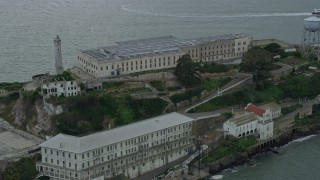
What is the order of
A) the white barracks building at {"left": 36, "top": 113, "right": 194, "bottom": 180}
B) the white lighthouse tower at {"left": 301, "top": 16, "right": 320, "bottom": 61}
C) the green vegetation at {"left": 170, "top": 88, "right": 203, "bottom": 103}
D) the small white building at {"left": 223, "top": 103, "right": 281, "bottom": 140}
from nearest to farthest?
the white barracks building at {"left": 36, "top": 113, "right": 194, "bottom": 180}
the small white building at {"left": 223, "top": 103, "right": 281, "bottom": 140}
the green vegetation at {"left": 170, "top": 88, "right": 203, "bottom": 103}
the white lighthouse tower at {"left": 301, "top": 16, "right": 320, "bottom": 61}

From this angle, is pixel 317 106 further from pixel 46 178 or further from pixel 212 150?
pixel 46 178

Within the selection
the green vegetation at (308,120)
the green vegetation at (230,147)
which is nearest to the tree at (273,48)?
the green vegetation at (308,120)

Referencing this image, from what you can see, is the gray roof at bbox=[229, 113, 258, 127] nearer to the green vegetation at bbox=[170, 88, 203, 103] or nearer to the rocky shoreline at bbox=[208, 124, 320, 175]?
the rocky shoreline at bbox=[208, 124, 320, 175]

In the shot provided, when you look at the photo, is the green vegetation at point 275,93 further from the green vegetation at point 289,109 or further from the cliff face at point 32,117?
the cliff face at point 32,117

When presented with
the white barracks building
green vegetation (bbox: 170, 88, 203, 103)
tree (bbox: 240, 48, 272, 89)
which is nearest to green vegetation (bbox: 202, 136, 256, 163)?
the white barracks building

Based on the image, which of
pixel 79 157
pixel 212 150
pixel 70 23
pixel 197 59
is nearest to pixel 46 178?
pixel 79 157

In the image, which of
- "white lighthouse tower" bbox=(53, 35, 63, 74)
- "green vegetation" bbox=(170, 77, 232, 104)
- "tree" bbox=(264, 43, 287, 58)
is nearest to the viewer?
"green vegetation" bbox=(170, 77, 232, 104)
